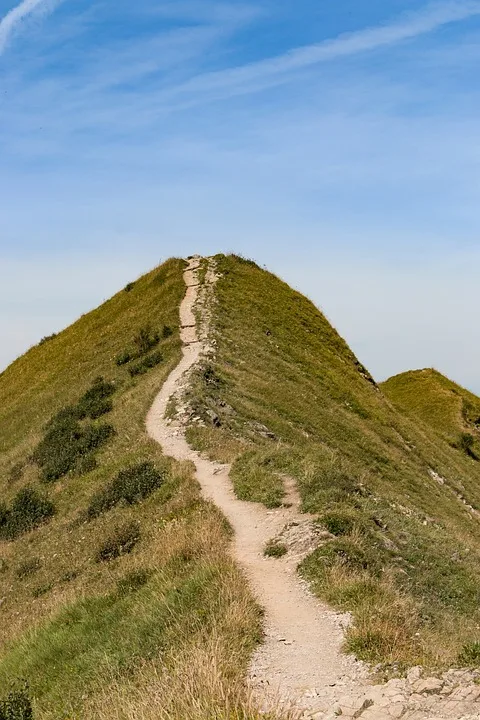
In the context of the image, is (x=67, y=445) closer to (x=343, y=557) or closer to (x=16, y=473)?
(x=16, y=473)

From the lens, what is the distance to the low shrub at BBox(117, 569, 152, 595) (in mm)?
15219

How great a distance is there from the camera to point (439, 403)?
223 ft

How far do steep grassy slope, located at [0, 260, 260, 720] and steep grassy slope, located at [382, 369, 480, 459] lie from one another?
96.3 feet

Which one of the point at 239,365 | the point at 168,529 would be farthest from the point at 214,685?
the point at 239,365

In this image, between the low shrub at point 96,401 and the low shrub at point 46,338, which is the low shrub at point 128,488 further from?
the low shrub at point 46,338

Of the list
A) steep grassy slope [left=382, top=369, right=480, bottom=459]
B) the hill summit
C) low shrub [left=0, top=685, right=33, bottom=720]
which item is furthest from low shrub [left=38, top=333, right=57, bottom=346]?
low shrub [left=0, top=685, right=33, bottom=720]

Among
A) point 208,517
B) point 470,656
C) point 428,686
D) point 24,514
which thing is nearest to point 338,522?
point 208,517

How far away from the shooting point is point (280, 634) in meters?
11.6

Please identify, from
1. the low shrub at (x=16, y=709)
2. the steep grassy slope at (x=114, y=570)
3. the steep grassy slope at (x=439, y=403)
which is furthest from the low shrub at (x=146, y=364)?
the low shrub at (x=16, y=709)

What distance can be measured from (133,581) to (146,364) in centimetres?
2592

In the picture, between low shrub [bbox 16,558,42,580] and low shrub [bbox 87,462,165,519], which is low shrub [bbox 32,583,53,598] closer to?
low shrub [bbox 16,558,42,580]

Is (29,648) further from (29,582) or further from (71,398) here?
(71,398)

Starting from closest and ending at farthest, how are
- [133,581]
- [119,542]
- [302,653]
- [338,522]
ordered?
1. [302,653]
2. [133,581]
3. [338,522]
4. [119,542]

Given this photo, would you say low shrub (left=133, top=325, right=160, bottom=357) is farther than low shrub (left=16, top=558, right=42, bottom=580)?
Yes
